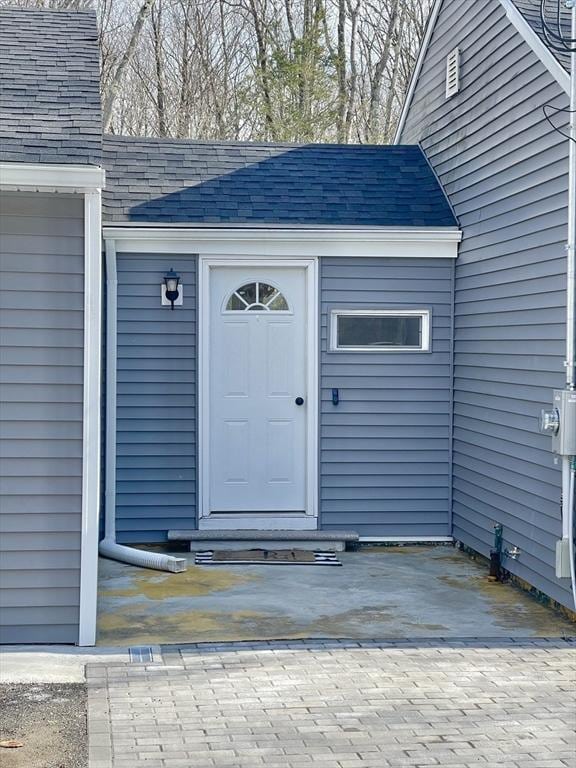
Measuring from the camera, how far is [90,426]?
18.6 ft

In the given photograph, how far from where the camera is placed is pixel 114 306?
27.9 feet

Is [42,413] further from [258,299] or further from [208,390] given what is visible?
[258,299]

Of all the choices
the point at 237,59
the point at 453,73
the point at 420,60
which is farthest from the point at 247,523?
the point at 237,59

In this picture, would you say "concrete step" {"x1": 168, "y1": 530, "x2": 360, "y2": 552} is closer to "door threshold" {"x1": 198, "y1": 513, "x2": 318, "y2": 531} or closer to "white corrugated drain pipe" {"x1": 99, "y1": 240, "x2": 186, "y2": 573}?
"door threshold" {"x1": 198, "y1": 513, "x2": 318, "y2": 531}

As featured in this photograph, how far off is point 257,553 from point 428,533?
1510 mm

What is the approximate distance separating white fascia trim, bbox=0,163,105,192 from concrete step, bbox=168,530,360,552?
12.1 feet

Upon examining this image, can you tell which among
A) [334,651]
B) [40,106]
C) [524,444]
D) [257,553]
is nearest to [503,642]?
[334,651]

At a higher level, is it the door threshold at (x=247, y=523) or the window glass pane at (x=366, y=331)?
the window glass pane at (x=366, y=331)

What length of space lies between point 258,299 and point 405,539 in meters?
2.33

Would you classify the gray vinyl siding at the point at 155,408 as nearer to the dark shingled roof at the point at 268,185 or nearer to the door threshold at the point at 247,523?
the door threshold at the point at 247,523

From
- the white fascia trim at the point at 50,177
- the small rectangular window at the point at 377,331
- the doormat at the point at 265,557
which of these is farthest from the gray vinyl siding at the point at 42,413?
the small rectangular window at the point at 377,331

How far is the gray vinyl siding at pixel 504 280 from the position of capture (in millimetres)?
6840

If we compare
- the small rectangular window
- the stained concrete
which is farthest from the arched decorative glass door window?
the stained concrete

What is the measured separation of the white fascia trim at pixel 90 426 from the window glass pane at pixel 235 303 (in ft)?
10.4
